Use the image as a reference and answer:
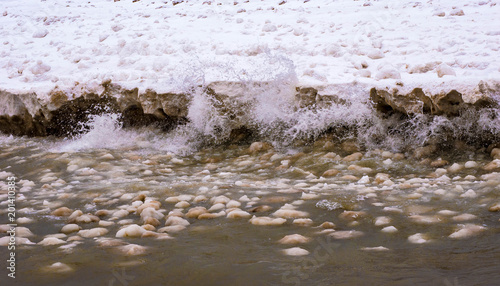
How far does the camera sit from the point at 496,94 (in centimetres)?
329

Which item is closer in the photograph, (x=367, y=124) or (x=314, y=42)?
(x=367, y=124)

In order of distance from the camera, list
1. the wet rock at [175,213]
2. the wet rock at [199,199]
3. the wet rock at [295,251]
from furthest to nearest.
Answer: the wet rock at [199,199] → the wet rock at [175,213] → the wet rock at [295,251]

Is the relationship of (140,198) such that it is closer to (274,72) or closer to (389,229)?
(389,229)

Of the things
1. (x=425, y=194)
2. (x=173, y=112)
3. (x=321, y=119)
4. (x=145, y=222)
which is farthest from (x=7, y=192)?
(x=425, y=194)

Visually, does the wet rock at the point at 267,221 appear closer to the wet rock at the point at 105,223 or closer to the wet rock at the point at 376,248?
the wet rock at the point at 376,248

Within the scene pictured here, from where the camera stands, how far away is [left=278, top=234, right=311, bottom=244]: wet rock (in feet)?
6.54

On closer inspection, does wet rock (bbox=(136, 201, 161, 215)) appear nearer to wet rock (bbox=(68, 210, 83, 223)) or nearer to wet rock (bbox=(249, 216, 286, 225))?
wet rock (bbox=(68, 210, 83, 223))

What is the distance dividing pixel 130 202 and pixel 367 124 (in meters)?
2.07

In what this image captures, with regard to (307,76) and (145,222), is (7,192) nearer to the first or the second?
(145,222)

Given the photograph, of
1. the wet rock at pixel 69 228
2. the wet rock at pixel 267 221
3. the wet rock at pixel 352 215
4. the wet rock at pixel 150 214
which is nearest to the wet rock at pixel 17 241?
the wet rock at pixel 69 228

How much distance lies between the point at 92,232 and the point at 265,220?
824 mm

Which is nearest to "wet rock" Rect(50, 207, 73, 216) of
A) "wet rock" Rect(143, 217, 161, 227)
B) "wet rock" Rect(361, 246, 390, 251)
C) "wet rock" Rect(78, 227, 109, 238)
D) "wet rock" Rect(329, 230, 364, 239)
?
"wet rock" Rect(78, 227, 109, 238)

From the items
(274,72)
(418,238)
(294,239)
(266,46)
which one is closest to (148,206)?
(294,239)

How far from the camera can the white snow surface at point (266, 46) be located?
164 inches
